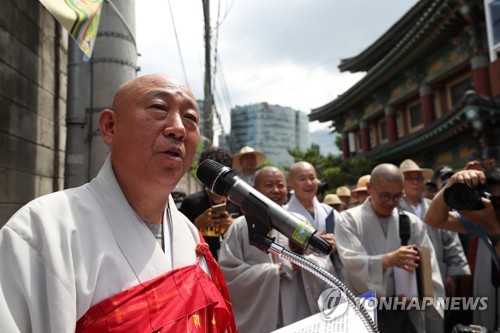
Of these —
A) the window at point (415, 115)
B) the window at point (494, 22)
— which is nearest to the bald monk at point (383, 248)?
the window at point (494, 22)

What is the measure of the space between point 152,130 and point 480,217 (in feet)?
8.32

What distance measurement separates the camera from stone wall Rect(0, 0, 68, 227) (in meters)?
2.71

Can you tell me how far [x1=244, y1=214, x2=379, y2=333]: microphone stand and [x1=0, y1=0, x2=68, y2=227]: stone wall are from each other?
2.24 metres

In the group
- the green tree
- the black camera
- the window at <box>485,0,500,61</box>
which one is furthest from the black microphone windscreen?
the green tree

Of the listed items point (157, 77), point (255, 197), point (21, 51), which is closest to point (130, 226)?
point (255, 197)

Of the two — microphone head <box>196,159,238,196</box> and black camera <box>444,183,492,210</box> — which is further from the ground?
microphone head <box>196,159,238,196</box>

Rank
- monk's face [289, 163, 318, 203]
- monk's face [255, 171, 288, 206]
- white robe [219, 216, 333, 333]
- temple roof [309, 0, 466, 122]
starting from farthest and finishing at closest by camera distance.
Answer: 1. temple roof [309, 0, 466, 122]
2. monk's face [289, 163, 318, 203]
3. monk's face [255, 171, 288, 206]
4. white robe [219, 216, 333, 333]

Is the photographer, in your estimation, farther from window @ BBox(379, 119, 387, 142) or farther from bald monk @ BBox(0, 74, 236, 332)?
window @ BBox(379, 119, 387, 142)

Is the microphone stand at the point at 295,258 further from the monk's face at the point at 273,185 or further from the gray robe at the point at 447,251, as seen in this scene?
the gray robe at the point at 447,251

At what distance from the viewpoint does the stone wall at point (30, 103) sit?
271 centimetres

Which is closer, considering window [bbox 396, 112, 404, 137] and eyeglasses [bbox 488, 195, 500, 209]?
eyeglasses [bbox 488, 195, 500, 209]

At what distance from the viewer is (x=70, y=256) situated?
1.00 m

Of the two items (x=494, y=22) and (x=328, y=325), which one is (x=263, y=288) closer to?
(x=328, y=325)

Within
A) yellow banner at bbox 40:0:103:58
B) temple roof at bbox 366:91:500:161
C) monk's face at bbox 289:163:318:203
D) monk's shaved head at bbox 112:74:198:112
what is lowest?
monk's face at bbox 289:163:318:203
